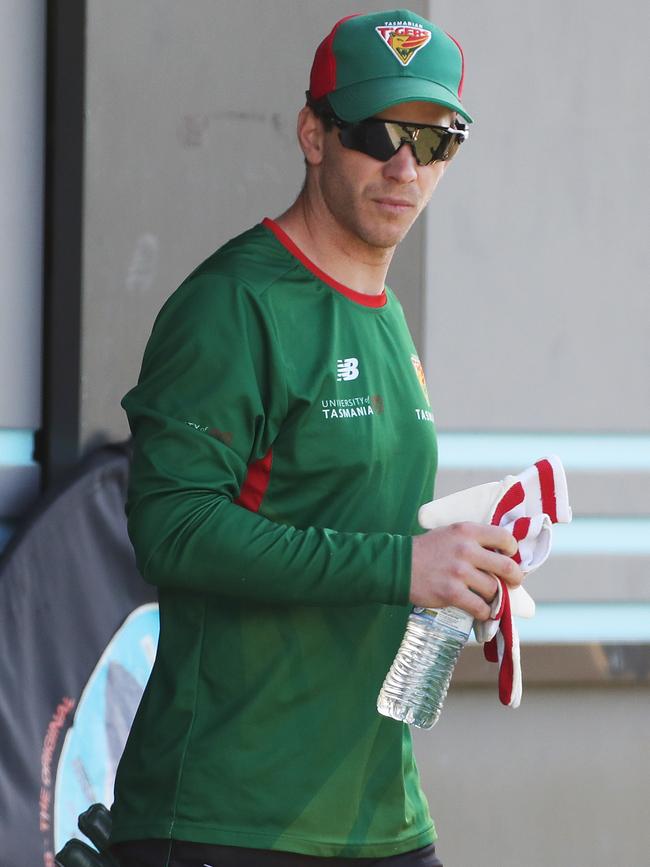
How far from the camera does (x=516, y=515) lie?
2113 mm

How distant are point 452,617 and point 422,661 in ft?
0.26

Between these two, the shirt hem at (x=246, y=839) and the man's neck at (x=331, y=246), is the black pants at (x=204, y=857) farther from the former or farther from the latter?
the man's neck at (x=331, y=246)

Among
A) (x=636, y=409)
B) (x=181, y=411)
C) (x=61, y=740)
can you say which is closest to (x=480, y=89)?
(x=636, y=409)

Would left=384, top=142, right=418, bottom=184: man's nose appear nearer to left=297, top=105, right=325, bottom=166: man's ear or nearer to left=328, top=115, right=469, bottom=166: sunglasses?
left=328, top=115, right=469, bottom=166: sunglasses

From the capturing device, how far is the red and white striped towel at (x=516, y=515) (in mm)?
2080

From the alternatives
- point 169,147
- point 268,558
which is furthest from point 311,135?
point 169,147

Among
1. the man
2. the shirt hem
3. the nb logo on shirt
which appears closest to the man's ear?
the man

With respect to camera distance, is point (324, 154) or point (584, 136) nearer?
point (324, 154)

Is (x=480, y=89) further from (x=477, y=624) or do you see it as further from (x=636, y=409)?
(x=477, y=624)

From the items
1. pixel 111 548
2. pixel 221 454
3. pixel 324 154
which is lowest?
pixel 111 548

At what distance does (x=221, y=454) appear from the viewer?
2.05 m

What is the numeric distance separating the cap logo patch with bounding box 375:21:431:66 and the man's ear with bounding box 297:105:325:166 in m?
0.16

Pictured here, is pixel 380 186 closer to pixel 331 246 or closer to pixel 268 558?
pixel 331 246

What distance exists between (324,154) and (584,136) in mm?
2478
